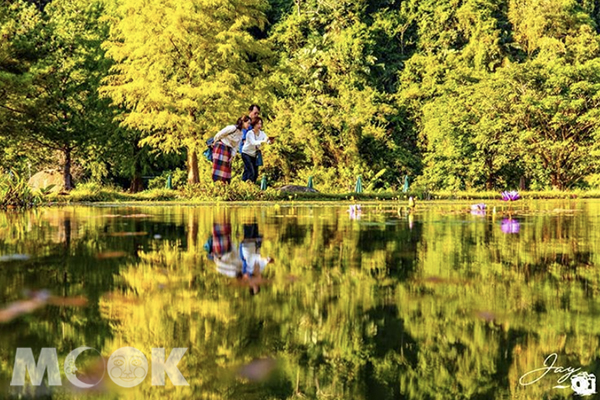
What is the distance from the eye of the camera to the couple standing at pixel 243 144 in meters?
22.5

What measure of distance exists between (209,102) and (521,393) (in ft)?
95.2

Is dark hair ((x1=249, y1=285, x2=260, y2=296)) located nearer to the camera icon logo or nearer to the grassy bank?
the camera icon logo

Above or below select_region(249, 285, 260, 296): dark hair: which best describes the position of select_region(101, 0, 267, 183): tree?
above

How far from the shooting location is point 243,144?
22922 mm

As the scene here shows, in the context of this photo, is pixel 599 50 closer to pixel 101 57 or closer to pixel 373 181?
pixel 373 181

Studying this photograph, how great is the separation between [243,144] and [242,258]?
1494 cm

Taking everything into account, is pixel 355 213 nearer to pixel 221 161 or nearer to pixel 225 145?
pixel 225 145

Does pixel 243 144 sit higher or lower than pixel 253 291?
higher

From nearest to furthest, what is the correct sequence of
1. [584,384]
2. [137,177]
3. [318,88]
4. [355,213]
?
[584,384] → [355,213] → [137,177] → [318,88]

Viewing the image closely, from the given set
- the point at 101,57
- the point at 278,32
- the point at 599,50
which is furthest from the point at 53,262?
the point at 278,32

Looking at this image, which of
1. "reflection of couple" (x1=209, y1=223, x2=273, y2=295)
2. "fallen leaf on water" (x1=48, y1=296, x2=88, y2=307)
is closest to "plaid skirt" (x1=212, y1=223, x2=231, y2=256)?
"reflection of couple" (x1=209, y1=223, x2=273, y2=295)

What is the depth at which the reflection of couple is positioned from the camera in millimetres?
6816

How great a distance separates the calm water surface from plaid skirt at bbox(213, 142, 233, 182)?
14.8 metres

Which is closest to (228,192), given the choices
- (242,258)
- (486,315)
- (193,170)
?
(193,170)
